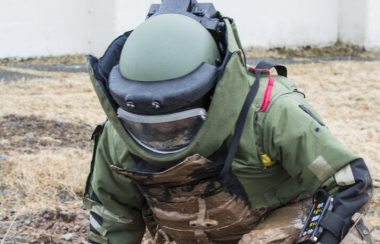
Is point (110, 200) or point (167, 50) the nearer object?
point (167, 50)

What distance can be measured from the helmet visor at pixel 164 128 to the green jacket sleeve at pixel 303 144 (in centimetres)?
25

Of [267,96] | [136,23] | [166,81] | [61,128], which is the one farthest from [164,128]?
[136,23]

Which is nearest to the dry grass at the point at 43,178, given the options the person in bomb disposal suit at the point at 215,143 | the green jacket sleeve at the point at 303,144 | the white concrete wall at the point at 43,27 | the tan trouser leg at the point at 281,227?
the person in bomb disposal suit at the point at 215,143

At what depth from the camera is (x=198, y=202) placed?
9.14 ft

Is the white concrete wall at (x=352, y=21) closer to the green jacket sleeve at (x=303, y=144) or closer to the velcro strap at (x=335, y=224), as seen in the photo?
the green jacket sleeve at (x=303, y=144)

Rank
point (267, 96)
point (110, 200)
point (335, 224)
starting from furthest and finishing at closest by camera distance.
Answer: point (110, 200)
point (267, 96)
point (335, 224)

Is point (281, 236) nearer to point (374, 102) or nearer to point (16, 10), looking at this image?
point (374, 102)

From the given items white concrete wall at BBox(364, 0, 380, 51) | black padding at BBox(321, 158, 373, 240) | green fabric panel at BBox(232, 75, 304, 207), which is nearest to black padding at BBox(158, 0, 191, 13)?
green fabric panel at BBox(232, 75, 304, 207)

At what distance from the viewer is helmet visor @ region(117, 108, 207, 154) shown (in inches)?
96.0

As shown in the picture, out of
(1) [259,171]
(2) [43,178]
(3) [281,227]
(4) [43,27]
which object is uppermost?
(1) [259,171]

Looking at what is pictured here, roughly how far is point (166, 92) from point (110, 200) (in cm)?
81

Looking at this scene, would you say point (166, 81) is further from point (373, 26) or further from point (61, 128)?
point (373, 26)

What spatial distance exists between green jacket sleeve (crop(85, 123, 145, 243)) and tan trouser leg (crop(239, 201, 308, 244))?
0.50 metres

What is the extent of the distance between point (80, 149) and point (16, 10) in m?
5.55
